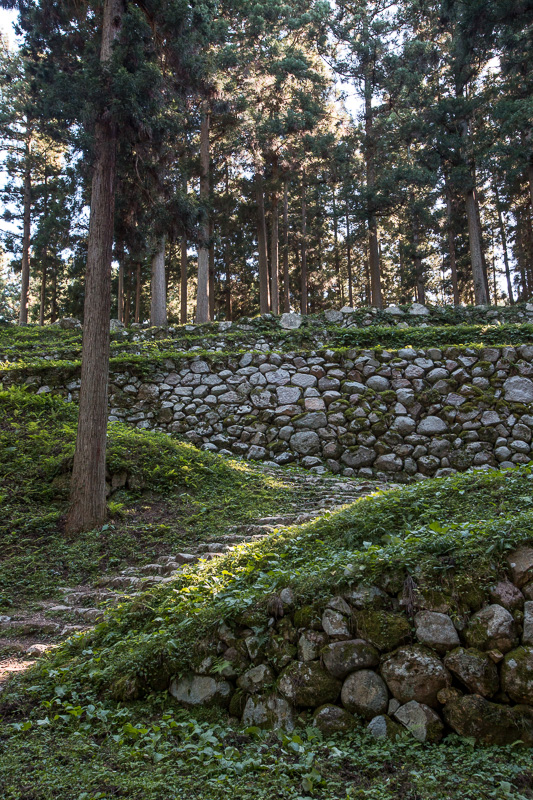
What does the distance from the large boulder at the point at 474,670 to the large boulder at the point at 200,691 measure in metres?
1.17

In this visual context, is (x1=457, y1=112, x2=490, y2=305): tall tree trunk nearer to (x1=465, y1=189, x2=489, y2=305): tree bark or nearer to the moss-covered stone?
(x1=465, y1=189, x2=489, y2=305): tree bark

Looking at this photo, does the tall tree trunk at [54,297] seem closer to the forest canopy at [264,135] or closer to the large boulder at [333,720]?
the forest canopy at [264,135]

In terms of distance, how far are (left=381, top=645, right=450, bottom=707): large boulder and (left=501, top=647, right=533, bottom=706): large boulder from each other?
26cm

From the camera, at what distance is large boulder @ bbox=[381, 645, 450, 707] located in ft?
8.07

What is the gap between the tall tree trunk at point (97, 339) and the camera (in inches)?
237

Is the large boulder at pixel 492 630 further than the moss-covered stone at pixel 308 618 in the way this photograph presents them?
No

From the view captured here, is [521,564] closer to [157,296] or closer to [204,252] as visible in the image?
[157,296]

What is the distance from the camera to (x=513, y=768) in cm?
212

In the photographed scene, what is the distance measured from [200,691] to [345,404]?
655 cm

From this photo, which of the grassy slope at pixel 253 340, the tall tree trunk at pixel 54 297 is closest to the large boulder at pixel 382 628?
the grassy slope at pixel 253 340

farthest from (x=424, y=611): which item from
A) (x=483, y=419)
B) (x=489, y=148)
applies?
(x=489, y=148)

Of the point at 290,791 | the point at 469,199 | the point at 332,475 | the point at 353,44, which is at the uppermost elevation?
the point at 353,44

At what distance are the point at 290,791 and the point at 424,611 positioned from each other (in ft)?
3.44

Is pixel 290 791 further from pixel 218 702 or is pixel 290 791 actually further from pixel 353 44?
pixel 353 44
